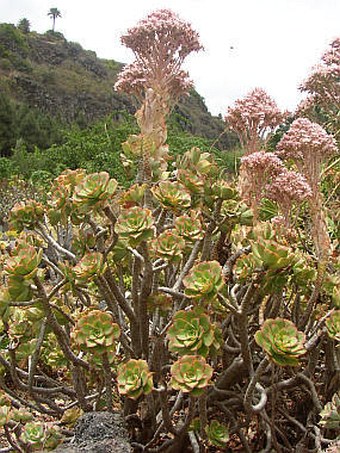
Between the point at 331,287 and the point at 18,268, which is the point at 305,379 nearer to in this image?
the point at 331,287

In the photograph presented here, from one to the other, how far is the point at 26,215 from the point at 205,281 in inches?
25.6

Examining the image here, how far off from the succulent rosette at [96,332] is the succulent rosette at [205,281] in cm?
23

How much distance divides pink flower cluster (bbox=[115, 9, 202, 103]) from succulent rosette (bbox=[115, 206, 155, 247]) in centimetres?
69

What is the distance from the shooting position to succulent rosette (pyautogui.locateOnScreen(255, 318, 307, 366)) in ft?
4.08

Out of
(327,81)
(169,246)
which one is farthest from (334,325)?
(327,81)

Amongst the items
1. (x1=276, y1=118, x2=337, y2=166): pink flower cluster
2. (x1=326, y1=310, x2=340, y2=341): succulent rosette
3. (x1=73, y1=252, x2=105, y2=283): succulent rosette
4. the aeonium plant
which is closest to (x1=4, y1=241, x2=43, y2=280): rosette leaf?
the aeonium plant

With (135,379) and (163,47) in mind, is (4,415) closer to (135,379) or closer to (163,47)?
(135,379)

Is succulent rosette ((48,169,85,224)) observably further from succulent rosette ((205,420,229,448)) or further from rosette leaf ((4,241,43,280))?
succulent rosette ((205,420,229,448))

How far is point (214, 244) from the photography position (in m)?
1.90

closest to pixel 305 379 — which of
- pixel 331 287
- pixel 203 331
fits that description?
pixel 331 287

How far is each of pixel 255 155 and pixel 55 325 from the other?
2.93 feet

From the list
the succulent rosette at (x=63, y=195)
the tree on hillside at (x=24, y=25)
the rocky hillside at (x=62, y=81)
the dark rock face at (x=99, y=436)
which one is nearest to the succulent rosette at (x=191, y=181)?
the succulent rosette at (x=63, y=195)

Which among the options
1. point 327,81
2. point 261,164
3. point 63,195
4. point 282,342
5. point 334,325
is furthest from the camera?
point 327,81

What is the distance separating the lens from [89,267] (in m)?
1.41
